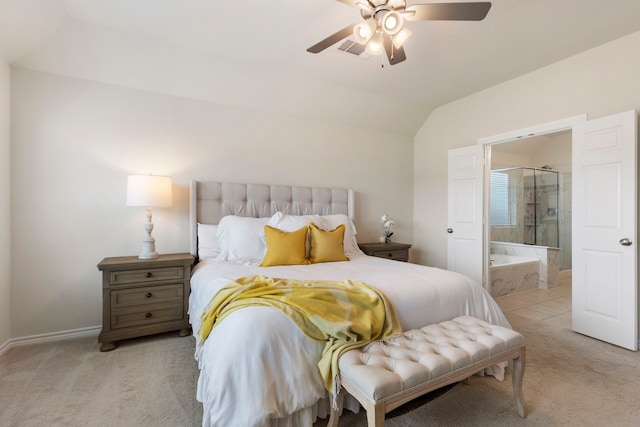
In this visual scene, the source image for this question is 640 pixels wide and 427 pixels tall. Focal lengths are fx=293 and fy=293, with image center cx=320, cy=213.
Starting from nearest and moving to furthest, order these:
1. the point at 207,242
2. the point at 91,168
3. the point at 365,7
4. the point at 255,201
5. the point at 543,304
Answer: the point at 365,7 → the point at 91,168 → the point at 207,242 → the point at 255,201 → the point at 543,304

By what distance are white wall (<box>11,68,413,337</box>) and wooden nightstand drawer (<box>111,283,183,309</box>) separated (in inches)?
21.6

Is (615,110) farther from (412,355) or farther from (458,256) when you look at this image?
(412,355)

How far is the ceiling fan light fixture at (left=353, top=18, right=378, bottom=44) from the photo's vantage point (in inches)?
72.1

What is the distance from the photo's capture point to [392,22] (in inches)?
69.1

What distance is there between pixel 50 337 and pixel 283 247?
2.24m

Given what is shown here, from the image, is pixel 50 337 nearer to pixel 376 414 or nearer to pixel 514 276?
pixel 376 414

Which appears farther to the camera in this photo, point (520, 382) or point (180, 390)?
point (180, 390)

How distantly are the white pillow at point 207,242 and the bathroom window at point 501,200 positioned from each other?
5.42m

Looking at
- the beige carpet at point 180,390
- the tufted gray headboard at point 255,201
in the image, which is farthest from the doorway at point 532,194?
the beige carpet at point 180,390

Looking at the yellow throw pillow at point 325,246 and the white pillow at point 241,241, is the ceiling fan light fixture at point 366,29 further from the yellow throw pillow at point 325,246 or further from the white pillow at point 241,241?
the white pillow at point 241,241

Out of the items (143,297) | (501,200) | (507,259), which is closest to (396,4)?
(143,297)

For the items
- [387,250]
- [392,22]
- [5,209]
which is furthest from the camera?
[387,250]

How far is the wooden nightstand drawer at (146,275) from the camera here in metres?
2.49

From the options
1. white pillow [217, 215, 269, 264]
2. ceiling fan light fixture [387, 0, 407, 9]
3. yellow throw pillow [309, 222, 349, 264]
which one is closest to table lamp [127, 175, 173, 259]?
white pillow [217, 215, 269, 264]
